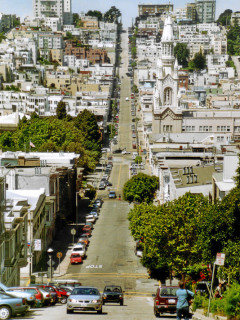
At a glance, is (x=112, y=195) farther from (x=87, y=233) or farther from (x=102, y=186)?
(x=87, y=233)

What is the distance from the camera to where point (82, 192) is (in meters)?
114

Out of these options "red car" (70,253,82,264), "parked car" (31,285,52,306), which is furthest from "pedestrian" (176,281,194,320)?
"red car" (70,253,82,264)

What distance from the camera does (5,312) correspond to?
3412 centimetres

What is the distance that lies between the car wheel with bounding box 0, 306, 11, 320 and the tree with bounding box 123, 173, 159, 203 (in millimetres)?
65146

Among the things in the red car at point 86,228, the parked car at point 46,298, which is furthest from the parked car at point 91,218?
the parked car at point 46,298

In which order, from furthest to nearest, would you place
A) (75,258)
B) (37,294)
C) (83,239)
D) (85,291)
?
(83,239) < (75,258) < (85,291) < (37,294)

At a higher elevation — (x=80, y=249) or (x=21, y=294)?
(x=21, y=294)

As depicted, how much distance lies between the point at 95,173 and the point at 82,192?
1024 inches

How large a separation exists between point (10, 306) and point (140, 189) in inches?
2596

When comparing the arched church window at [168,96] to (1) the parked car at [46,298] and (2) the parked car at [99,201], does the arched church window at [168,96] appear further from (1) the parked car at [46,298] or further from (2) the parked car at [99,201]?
(1) the parked car at [46,298]

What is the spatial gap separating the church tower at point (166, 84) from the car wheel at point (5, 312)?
105073 mm

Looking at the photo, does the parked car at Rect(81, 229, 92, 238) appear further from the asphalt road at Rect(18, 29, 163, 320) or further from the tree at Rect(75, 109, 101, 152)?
the tree at Rect(75, 109, 101, 152)

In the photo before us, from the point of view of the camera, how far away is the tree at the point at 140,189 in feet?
327

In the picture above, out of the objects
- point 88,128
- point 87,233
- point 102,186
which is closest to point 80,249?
point 87,233
